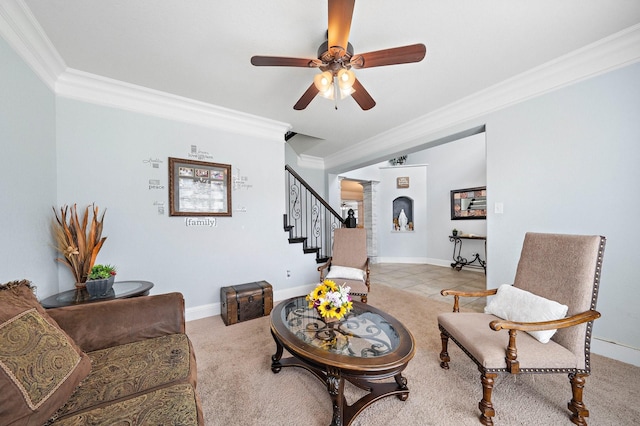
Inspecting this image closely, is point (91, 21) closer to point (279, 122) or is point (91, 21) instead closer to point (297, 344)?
point (279, 122)

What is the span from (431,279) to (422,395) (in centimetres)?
352

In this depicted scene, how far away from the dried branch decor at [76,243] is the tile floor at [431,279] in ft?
12.7

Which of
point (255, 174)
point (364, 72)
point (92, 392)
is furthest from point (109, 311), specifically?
point (364, 72)

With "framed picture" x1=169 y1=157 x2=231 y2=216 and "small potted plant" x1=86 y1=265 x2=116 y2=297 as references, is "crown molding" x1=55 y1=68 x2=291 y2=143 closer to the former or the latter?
"framed picture" x1=169 y1=157 x2=231 y2=216

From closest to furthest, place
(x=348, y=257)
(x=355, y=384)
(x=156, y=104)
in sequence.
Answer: (x=355, y=384)
(x=156, y=104)
(x=348, y=257)

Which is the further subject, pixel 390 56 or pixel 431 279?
pixel 431 279

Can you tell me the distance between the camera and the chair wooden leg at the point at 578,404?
4.43ft

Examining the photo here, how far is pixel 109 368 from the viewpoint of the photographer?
122cm

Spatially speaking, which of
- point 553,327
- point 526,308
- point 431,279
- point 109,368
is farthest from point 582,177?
point 109,368

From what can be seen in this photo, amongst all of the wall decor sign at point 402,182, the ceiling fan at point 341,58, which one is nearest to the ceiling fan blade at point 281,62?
the ceiling fan at point 341,58

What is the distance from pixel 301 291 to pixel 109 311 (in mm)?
2582

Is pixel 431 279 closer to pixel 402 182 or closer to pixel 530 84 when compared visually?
pixel 402 182

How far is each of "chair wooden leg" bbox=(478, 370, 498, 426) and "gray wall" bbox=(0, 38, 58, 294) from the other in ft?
10.2

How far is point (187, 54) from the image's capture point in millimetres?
2084
